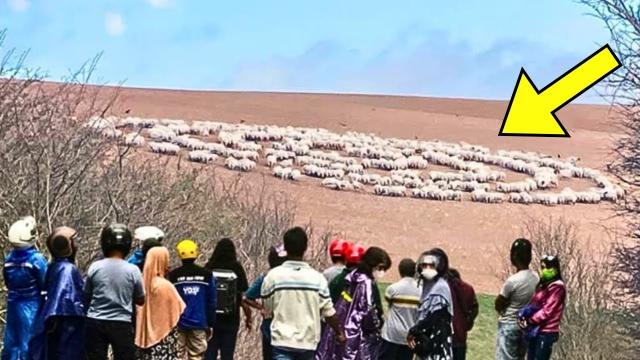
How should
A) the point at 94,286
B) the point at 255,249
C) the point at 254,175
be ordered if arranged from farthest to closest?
the point at 254,175 → the point at 255,249 → the point at 94,286

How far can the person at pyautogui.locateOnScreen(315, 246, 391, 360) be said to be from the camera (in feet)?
36.3

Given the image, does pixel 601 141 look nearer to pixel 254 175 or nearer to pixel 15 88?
pixel 254 175

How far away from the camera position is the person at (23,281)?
1020 cm

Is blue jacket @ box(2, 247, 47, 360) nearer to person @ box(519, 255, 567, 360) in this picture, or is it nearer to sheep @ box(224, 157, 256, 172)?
person @ box(519, 255, 567, 360)

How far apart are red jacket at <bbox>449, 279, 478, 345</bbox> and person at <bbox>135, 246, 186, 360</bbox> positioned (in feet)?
9.41

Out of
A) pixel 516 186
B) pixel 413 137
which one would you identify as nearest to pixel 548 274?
pixel 516 186

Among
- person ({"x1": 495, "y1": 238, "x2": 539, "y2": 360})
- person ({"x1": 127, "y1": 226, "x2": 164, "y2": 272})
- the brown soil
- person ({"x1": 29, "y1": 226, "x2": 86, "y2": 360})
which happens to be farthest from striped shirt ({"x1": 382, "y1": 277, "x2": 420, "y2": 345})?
the brown soil

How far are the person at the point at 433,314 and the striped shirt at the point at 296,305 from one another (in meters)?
1.05

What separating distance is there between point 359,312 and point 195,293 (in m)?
1.58

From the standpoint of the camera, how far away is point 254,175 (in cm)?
5103

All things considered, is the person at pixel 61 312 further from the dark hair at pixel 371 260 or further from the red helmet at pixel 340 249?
the red helmet at pixel 340 249

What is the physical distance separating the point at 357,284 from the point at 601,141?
73.0 m

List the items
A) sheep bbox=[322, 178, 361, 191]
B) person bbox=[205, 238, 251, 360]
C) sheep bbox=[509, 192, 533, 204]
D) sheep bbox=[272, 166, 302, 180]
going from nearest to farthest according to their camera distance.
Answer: person bbox=[205, 238, 251, 360] < sheep bbox=[272, 166, 302, 180] < sheep bbox=[322, 178, 361, 191] < sheep bbox=[509, 192, 533, 204]

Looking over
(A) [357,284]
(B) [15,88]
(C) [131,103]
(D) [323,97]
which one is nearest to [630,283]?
(A) [357,284]
